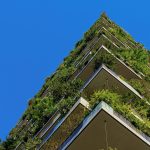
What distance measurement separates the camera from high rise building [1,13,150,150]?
21.1 metres

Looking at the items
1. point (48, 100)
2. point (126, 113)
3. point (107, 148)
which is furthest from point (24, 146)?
point (107, 148)

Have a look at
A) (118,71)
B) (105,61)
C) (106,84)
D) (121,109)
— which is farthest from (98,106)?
(118,71)

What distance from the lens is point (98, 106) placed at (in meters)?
21.7

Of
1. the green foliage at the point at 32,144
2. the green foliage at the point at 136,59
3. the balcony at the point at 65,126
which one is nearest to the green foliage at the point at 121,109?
the balcony at the point at 65,126

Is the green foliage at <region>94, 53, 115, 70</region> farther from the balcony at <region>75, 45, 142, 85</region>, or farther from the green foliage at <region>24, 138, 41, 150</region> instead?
the green foliage at <region>24, 138, 41, 150</region>

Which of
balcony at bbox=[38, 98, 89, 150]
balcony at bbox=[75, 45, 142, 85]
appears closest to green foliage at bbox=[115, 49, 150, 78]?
balcony at bbox=[75, 45, 142, 85]


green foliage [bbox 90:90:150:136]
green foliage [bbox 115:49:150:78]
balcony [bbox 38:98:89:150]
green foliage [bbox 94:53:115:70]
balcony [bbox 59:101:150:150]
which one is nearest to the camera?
balcony [bbox 59:101:150:150]

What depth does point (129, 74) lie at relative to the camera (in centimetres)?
3192

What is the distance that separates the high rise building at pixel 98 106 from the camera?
830 inches

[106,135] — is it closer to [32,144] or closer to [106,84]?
[32,144]

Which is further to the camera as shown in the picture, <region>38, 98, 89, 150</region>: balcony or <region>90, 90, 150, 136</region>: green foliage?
<region>38, 98, 89, 150</region>: balcony

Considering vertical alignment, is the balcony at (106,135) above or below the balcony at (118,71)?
below

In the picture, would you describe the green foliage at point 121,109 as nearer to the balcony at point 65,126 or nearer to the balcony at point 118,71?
the balcony at point 65,126

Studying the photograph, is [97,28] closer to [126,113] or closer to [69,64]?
[69,64]
